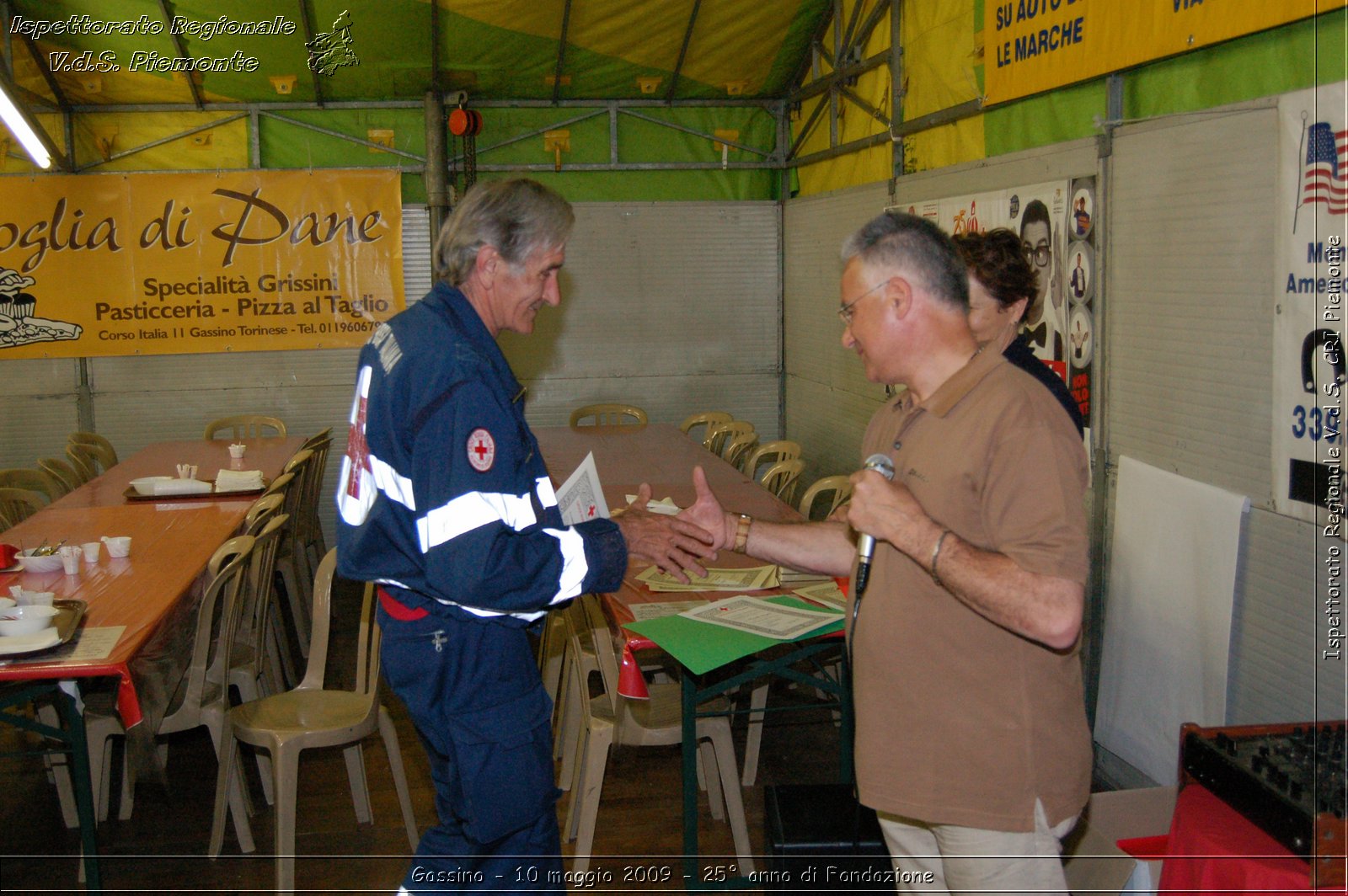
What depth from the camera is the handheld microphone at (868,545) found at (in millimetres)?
1860

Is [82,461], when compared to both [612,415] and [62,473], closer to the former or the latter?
[62,473]

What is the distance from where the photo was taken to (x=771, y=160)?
8.23 metres

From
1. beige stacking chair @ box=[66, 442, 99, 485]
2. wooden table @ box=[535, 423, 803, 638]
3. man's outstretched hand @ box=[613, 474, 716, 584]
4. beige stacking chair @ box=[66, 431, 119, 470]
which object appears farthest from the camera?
beige stacking chair @ box=[66, 431, 119, 470]

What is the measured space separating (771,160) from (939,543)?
6.94 m

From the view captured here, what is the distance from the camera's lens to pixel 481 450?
6.57 feet

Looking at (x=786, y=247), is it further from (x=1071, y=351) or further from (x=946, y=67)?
(x=1071, y=351)

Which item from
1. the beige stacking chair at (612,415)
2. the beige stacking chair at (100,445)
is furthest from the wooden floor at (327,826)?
the beige stacking chair at (612,415)

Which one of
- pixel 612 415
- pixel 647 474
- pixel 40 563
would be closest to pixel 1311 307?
pixel 647 474

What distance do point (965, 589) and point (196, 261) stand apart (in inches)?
286

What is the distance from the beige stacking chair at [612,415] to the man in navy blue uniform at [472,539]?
192 inches

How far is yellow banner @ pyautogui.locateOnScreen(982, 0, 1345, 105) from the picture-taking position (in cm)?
307

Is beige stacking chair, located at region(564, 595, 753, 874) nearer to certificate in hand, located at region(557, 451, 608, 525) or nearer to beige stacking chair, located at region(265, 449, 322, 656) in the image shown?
certificate in hand, located at region(557, 451, 608, 525)

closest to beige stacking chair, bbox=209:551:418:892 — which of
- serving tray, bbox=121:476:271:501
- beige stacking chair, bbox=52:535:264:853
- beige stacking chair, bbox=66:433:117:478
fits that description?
beige stacking chair, bbox=52:535:264:853

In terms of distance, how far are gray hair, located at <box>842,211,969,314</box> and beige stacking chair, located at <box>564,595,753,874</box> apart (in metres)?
1.78
